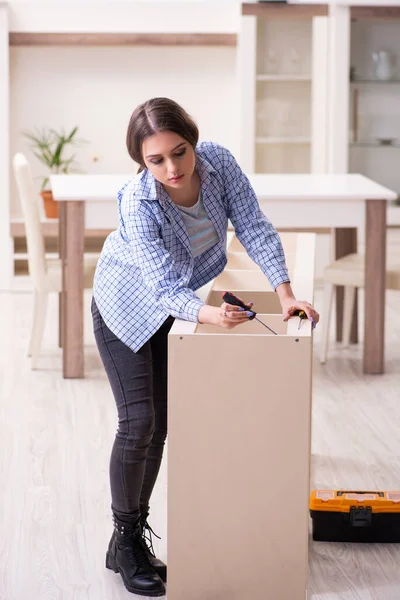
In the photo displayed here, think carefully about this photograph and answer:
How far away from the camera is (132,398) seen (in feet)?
6.84

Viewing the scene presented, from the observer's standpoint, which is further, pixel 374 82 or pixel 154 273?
pixel 374 82

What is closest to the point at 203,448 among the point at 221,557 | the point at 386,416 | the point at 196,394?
the point at 196,394

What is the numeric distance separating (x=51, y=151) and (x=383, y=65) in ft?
7.19

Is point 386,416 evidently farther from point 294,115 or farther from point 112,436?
point 294,115

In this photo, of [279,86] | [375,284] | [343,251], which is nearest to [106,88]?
[279,86]

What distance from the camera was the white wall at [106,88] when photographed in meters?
6.24

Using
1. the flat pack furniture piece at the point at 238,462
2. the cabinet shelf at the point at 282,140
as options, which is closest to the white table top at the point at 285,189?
the cabinet shelf at the point at 282,140

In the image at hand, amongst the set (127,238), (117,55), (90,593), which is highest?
(117,55)

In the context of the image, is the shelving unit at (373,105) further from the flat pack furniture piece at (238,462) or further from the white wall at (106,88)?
the flat pack furniture piece at (238,462)

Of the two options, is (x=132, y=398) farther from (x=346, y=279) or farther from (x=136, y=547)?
(x=346, y=279)

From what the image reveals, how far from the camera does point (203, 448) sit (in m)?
1.97

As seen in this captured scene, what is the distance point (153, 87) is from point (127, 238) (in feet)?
14.6

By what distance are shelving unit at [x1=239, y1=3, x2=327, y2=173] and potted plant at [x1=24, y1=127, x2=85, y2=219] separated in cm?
112

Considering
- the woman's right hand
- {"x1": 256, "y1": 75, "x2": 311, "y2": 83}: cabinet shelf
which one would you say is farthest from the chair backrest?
the woman's right hand
